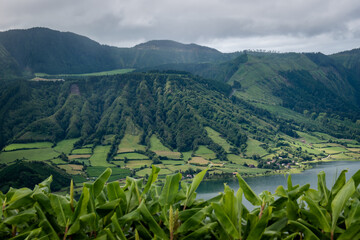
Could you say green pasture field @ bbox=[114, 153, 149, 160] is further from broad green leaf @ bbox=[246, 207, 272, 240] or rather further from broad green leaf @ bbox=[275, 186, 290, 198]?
broad green leaf @ bbox=[246, 207, 272, 240]

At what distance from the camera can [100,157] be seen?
151 m

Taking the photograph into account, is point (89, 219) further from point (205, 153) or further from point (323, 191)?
point (205, 153)

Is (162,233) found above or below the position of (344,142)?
above

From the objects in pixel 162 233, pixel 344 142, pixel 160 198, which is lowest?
pixel 344 142

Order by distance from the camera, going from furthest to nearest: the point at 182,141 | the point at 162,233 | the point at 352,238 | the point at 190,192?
the point at 182,141, the point at 190,192, the point at 162,233, the point at 352,238

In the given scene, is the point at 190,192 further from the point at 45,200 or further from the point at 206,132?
the point at 206,132

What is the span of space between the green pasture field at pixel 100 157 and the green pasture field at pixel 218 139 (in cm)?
5411

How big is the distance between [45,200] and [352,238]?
2602 mm

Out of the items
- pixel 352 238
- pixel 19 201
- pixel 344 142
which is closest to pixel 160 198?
pixel 19 201

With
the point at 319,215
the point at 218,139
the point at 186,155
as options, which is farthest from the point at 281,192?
the point at 218,139

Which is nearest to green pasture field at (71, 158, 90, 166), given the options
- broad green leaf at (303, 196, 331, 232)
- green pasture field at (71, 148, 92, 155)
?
green pasture field at (71, 148, 92, 155)

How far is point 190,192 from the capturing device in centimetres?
311

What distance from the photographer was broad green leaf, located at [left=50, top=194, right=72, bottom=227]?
→ 9.40 ft

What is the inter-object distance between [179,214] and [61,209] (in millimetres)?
1023
